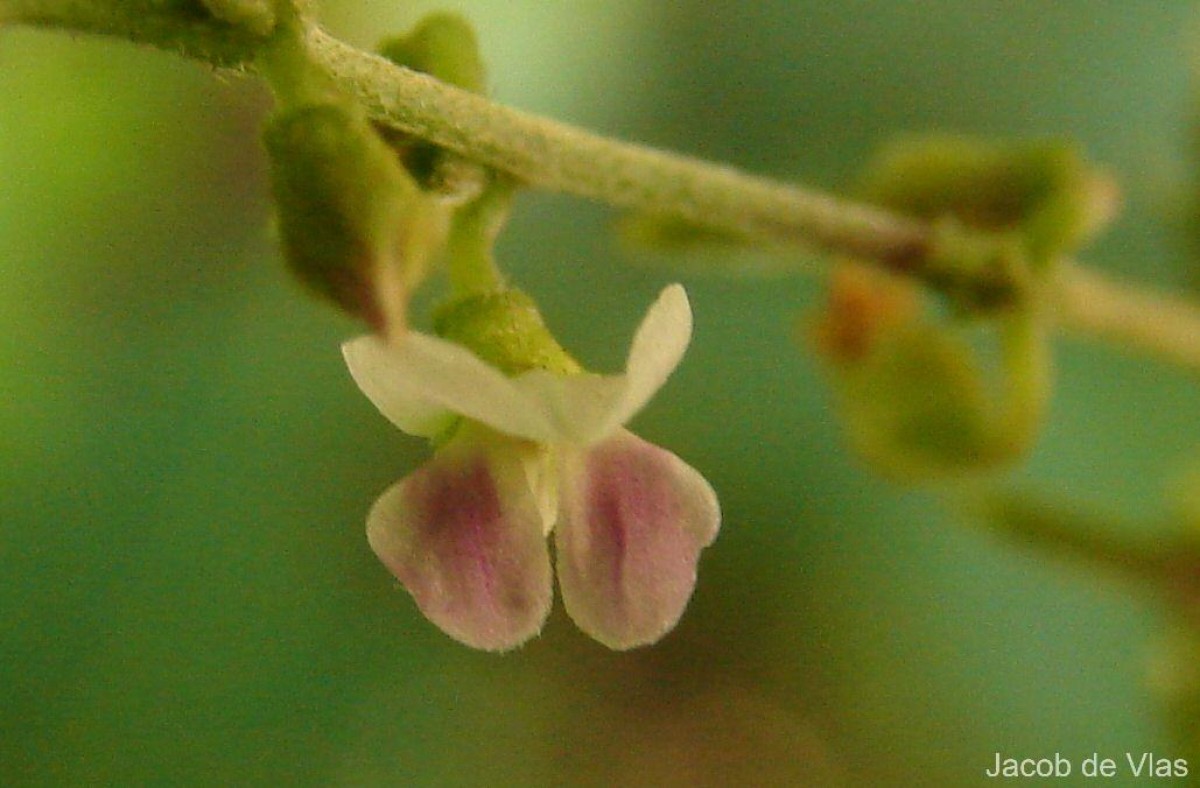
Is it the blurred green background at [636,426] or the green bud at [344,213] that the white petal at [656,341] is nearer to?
the green bud at [344,213]

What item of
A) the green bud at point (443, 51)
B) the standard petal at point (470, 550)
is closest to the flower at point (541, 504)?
the standard petal at point (470, 550)

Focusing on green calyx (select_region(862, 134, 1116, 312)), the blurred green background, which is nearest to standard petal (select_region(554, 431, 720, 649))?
green calyx (select_region(862, 134, 1116, 312))

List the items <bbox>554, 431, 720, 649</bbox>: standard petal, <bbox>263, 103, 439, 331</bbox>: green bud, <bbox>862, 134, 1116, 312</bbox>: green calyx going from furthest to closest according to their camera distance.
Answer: <bbox>862, 134, 1116, 312</bbox>: green calyx < <bbox>554, 431, 720, 649</bbox>: standard petal < <bbox>263, 103, 439, 331</bbox>: green bud

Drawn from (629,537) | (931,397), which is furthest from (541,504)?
(931,397)

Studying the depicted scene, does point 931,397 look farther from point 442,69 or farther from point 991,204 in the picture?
point 442,69

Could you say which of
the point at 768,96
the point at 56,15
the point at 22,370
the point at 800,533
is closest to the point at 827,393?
the point at 800,533

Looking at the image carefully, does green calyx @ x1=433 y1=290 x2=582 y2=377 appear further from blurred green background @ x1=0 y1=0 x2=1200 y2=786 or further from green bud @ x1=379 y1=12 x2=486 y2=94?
blurred green background @ x1=0 y1=0 x2=1200 y2=786
